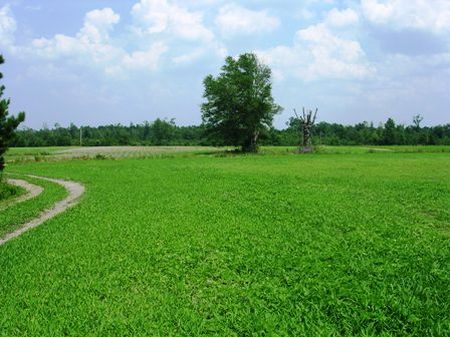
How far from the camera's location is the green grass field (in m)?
5.98

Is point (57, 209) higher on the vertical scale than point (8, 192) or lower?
lower

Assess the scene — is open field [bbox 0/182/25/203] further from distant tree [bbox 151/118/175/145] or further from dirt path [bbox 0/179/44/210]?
distant tree [bbox 151/118/175/145]

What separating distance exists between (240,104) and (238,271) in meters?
54.2

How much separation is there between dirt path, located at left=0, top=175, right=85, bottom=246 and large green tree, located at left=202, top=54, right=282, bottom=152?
38.8 metres

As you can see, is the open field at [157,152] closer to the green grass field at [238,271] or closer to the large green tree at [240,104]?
the large green tree at [240,104]

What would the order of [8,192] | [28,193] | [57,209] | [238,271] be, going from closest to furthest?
[238,271], [57,209], [8,192], [28,193]

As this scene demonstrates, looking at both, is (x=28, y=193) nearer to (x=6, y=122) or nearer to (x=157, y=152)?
(x=6, y=122)

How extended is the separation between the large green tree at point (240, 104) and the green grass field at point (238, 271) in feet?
157

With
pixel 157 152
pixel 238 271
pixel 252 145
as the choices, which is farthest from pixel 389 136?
pixel 238 271

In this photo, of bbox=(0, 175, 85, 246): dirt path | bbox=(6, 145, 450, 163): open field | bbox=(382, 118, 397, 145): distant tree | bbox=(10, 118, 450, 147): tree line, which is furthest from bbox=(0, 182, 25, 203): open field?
bbox=(382, 118, 397, 145): distant tree

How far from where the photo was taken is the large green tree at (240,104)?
2398 inches

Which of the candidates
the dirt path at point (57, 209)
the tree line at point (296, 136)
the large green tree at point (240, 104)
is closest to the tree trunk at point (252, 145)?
the large green tree at point (240, 104)

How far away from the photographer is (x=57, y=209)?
632 inches

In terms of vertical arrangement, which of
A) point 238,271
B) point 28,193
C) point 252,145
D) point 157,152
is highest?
point 252,145
